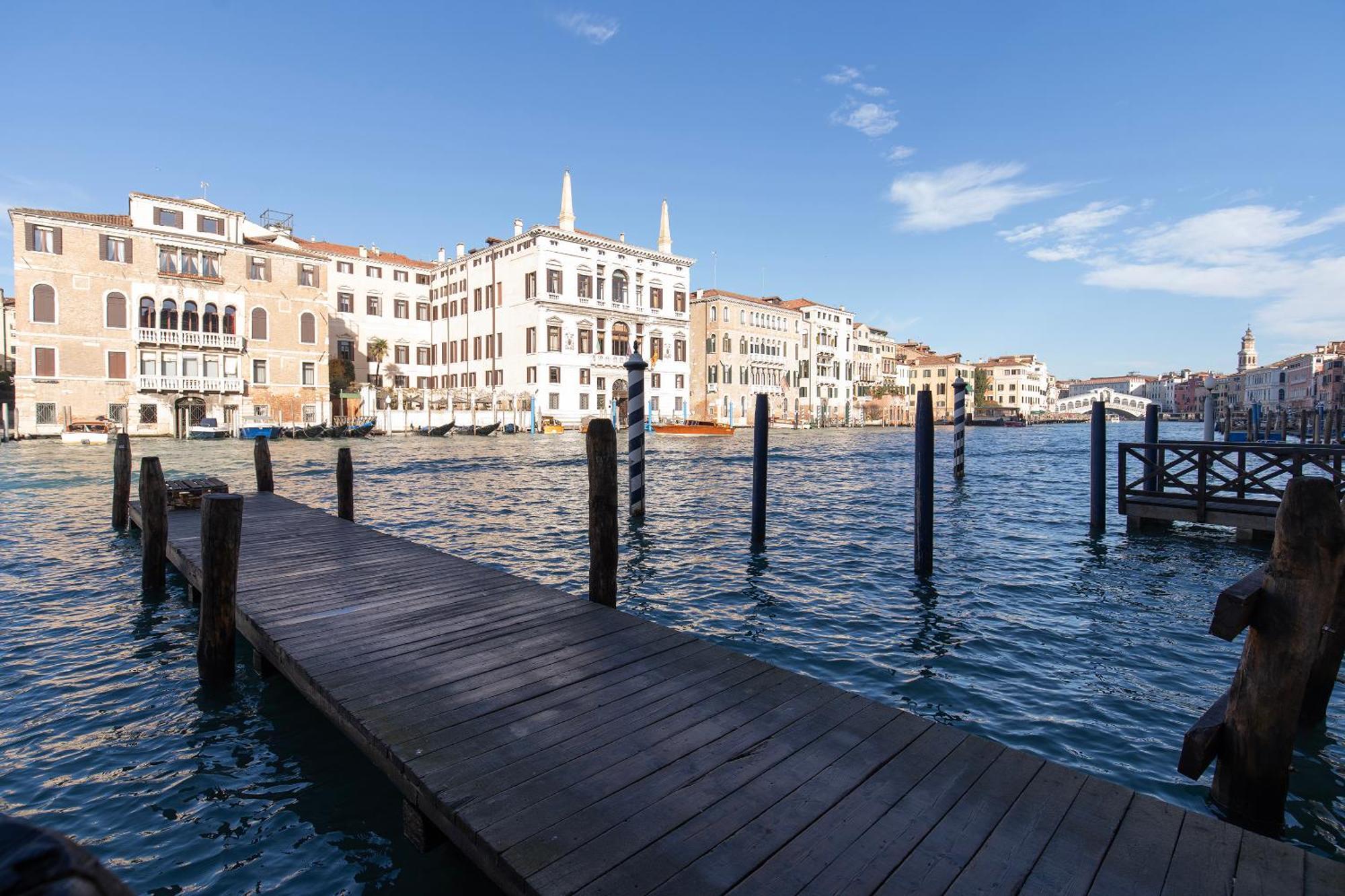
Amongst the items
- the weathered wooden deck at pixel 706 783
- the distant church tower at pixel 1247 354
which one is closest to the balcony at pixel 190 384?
the weathered wooden deck at pixel 706 783

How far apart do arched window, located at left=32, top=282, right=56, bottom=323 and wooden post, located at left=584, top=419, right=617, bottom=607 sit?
4160 cm

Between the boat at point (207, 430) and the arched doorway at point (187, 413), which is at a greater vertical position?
the arched doorway at point (187, 413)

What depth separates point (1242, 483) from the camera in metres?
10.7

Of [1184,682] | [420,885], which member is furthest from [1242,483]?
[420,885]

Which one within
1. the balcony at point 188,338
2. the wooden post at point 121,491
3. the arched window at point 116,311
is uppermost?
the arched window at point 116,311

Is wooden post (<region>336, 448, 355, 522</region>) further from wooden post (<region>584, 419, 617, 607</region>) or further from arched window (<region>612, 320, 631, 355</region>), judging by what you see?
arched window (<region>612, 320, 631, 355</region>)

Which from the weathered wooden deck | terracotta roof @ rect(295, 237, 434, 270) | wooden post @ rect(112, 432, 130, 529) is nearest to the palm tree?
terracotta roof @ rect(295, 237, 434, 270)

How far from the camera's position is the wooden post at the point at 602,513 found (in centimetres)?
596

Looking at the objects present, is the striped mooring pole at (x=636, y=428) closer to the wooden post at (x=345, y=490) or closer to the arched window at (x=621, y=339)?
the wooden post at (x=345, y=490)

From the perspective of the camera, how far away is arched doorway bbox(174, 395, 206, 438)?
38219 mm

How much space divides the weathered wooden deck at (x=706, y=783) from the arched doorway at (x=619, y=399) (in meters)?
48.4

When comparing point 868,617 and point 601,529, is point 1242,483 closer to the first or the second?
point 868,617

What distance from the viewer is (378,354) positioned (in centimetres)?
5141

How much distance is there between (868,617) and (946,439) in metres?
53.8
